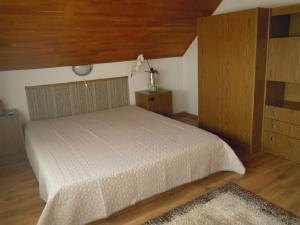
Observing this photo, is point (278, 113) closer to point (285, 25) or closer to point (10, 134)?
point (285, 25)

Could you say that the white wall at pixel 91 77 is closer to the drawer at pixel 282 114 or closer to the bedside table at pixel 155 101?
the bedside table at pixel 155 101

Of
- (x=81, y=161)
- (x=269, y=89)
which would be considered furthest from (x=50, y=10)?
(x=269, y=89)

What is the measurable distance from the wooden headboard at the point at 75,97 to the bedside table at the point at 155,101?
25cm

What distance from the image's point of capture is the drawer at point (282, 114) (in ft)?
9.31

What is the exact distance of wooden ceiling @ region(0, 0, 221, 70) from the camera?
2.62m

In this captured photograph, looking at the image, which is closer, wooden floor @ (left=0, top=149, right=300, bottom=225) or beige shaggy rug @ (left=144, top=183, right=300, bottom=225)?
beige shaggy rug @ (left=144, top=183, right=300, bottom=225)

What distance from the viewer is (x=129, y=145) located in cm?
245

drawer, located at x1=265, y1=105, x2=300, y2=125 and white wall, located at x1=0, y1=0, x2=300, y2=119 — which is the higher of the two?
white wall, located at x1=0, y1=0, x2=300, y2=119

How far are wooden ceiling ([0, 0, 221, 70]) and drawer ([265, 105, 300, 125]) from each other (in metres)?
1.72

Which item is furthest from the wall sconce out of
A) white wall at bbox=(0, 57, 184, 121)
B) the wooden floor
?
the wooden floor

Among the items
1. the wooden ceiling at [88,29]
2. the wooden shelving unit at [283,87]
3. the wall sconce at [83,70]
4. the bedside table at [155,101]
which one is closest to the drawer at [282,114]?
the wooden shelving unit at [283,87]

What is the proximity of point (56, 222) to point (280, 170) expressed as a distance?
7.46 ft

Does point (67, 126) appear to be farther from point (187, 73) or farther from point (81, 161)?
point (187, 73)

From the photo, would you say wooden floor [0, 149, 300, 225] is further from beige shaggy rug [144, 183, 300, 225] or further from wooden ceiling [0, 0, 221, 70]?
wooden ceiling [0, 0, 221, 70]
